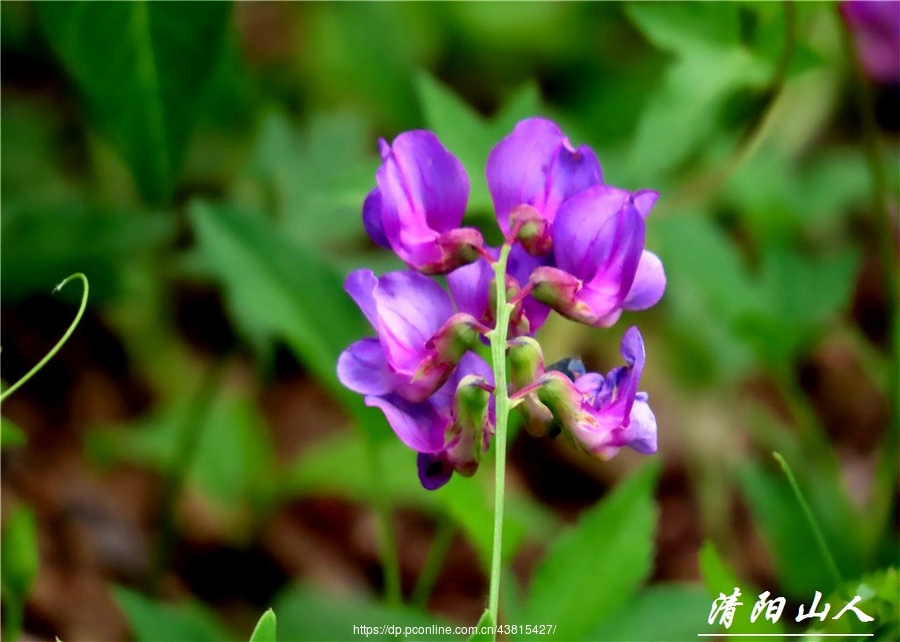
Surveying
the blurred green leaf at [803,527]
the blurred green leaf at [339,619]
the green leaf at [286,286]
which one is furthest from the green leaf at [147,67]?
the blurred green leaf at [803,527]

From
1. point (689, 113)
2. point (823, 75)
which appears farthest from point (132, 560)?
point (823, 75)

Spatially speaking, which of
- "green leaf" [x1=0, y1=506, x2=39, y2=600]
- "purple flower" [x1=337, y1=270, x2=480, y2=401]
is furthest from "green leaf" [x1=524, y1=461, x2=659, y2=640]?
"green leaf" [x1=0, y1=506, x2=39, y2=600]

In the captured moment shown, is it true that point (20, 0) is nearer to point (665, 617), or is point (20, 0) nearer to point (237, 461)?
point (237, 461)

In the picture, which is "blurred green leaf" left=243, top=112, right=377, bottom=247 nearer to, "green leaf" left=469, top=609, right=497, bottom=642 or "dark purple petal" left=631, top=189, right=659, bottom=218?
"dark purple petal" left=631, top=189, right=659, bottom=218

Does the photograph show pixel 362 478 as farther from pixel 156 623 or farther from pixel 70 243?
pixel 156 623

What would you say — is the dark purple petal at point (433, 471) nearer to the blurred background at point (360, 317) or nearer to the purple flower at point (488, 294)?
the purple flower at point (488, 294)
